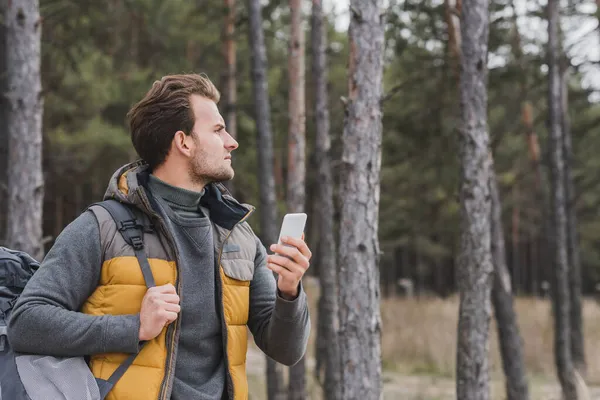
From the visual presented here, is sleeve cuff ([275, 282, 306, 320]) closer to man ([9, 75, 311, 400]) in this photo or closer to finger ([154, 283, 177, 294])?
man ([9, 75, 311, 400])

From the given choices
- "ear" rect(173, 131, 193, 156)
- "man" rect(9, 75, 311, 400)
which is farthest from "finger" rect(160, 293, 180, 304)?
"ear" rect(173, 131, 193, 156)

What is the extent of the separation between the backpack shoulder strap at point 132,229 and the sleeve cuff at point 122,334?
13 cm

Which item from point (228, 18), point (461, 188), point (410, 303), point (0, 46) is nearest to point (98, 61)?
point (228, 18)

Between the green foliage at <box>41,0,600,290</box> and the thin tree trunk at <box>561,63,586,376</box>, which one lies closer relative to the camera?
the green foliage at <box>41,0,600,290</box>

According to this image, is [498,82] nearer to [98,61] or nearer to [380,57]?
[380,57]

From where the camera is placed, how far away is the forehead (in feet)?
8.86

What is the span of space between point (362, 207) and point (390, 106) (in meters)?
10.5

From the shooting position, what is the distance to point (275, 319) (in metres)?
2.68

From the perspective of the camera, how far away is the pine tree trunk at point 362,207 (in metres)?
5.63

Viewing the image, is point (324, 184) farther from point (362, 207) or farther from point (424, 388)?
point (362, 207)

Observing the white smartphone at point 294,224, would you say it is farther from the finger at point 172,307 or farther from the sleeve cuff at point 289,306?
the finger at point 172,307

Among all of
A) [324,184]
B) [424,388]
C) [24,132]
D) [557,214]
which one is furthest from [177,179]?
[557,214]

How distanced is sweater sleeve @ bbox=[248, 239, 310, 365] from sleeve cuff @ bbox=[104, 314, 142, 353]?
0.48 metres

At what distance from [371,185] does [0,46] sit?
789 cm
